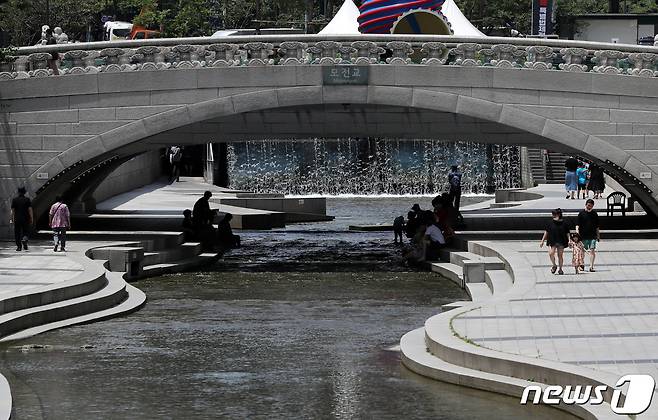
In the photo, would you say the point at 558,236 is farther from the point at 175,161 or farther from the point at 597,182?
the point at 175,161

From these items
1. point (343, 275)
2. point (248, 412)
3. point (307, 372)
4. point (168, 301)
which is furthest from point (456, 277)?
point (248, 412)

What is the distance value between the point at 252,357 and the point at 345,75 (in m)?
14.1

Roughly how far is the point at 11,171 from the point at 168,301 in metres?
9.36

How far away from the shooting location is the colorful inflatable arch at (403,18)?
134 feet

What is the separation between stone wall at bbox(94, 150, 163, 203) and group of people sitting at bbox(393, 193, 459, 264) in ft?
56.9

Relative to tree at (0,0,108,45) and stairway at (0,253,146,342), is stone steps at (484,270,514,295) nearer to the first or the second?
stairway at (0,253,146,342)

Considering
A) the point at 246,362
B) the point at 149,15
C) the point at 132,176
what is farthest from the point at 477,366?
the point at 149,15

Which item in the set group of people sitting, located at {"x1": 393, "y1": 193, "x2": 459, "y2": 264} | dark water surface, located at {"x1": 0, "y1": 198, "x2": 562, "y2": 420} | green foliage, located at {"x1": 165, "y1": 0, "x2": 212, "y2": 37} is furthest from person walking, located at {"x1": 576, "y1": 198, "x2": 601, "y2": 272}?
green foliage, located at {"x1": 165, "y1": 0, "x2": 212, "y2": 37}

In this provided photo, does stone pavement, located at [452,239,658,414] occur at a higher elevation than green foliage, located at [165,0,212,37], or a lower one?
lower

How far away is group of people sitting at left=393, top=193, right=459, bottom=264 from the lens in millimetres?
35688

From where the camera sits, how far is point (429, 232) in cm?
3578

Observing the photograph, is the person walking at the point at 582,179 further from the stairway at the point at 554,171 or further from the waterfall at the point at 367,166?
the waterfall at the point at 367,166

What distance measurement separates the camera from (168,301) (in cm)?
2897

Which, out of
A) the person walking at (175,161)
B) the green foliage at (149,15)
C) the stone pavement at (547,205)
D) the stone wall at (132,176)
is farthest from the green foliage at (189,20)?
the stone pavement at (547,205)
